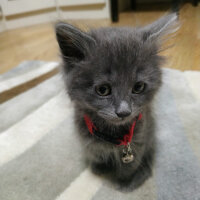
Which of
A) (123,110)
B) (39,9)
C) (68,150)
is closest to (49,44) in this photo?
(39,9)

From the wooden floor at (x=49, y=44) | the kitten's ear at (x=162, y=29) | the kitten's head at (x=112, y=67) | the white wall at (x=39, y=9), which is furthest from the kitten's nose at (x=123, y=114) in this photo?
the white wall at (x=39, y=9)

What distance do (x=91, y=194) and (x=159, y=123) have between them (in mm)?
523

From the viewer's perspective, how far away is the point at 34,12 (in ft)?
7.83

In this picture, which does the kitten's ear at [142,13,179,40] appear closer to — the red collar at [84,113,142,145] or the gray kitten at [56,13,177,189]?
the gray kitten at [56,13,177,189]

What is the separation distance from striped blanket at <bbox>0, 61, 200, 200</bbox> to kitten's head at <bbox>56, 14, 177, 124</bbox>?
27cm

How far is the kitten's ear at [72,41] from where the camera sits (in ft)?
1.98

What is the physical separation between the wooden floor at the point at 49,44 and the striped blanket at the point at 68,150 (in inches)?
8.0

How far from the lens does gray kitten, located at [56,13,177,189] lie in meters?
0.63

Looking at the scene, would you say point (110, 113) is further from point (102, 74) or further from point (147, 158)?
point (147, 158)

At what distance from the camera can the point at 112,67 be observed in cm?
62

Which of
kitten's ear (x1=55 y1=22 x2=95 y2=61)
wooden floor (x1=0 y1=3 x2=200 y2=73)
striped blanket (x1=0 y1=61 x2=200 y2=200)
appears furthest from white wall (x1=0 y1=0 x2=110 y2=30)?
kitten's ear (x1=55 y1=22 x2=95 y2=61)

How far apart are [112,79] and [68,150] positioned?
1.71 feet

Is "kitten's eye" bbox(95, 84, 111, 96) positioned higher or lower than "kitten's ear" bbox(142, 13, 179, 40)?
lower

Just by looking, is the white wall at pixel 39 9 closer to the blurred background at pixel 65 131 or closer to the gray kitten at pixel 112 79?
the blurred background at pixel 65 131
